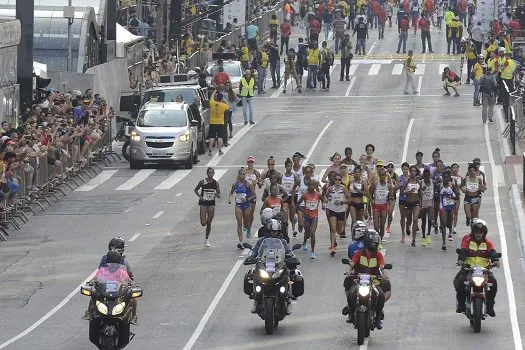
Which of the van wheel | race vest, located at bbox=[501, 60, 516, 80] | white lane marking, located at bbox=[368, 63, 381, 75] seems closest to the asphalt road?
the van wheel

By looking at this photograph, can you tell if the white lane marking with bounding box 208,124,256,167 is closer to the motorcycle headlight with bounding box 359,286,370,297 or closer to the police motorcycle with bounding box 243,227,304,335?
the police motorcycle with bounding box 243,227,304,335

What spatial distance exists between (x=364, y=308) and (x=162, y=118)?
22.2 meters

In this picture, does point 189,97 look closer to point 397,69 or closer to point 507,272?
point 507,272

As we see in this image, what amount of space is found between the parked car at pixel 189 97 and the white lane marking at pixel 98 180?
372cm

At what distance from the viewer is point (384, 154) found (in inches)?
1748

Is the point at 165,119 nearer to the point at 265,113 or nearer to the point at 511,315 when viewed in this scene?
the point at 265,113

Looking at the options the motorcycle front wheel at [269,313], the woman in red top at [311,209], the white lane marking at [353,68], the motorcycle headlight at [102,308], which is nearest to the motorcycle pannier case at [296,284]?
the motorcycle front wheel at [269,313]

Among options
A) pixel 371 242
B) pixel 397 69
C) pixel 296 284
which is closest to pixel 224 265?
pixel 296 284

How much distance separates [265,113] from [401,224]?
23.2 meters

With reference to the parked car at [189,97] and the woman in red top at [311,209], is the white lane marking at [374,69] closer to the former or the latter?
the parked car at [189,97]

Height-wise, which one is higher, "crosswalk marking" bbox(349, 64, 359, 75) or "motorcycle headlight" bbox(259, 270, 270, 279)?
"crosswalk marking" bbox(349, 64, 359, 75)

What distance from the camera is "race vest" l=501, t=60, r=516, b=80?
51.2 m

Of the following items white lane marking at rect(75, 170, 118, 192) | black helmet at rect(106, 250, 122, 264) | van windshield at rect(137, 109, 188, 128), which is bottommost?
white lane marking at rect(75, 170, 118, 192)

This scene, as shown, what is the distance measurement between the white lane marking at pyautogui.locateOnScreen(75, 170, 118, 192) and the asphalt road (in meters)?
0.10
